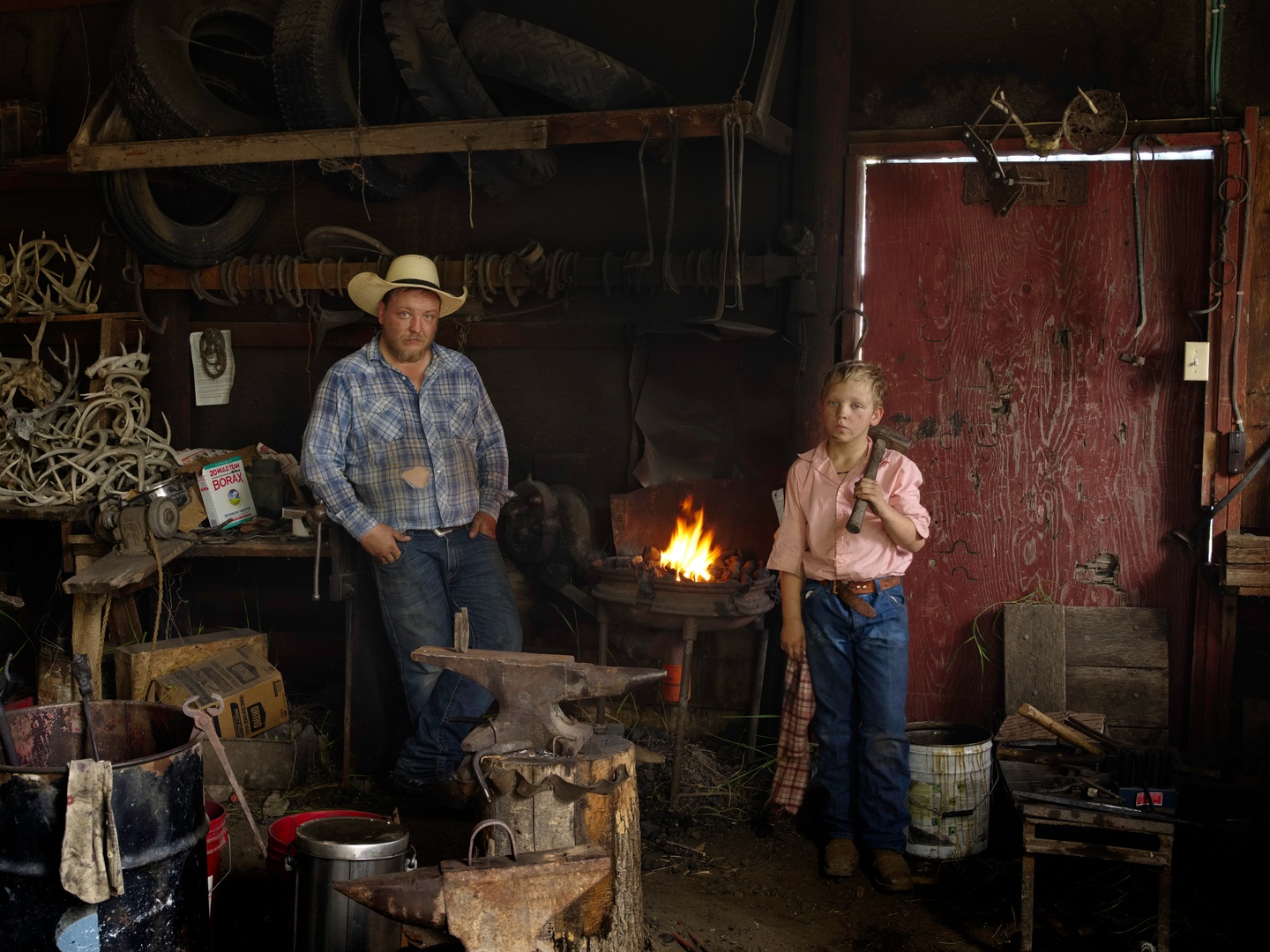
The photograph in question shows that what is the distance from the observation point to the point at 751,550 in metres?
5.30

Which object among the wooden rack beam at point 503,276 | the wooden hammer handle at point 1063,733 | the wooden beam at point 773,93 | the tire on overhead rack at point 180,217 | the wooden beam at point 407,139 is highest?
the wooden beam at point 773,93

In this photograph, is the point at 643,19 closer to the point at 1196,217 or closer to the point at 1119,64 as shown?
the point at 1119,64

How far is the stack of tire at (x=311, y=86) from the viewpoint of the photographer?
493 centimetres

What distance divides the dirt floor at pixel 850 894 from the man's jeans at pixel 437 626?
1.02ft

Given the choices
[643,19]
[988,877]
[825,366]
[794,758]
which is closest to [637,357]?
[825,366]

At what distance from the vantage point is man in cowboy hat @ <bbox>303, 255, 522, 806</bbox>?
4777 millimetres

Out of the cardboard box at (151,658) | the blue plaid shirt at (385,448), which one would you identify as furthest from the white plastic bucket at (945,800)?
the cardboard box at (151,658)

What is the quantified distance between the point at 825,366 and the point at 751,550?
1.00m

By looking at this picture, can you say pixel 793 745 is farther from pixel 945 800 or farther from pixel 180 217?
pixel 180 217

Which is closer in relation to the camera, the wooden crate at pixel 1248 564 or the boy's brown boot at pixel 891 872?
the boy's brown boot at pixel 891 872

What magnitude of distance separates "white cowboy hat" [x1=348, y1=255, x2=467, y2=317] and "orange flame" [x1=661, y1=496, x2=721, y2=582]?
160 cm

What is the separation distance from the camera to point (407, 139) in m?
4.93

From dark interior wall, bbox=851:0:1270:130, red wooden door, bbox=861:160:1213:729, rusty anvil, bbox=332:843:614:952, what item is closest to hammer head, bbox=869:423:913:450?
red wooden door, bbox=861:160:1213:729

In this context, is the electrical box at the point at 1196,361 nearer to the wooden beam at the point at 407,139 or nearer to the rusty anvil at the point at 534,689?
the wooden beam at the point at 407,139
